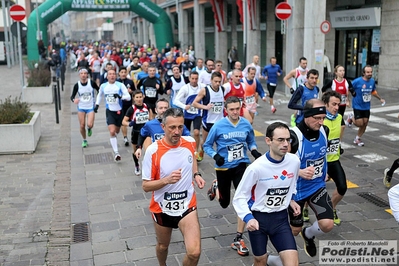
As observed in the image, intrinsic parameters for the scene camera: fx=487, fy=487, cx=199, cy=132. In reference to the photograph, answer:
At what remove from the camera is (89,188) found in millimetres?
8383

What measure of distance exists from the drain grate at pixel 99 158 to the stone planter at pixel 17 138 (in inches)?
53.3

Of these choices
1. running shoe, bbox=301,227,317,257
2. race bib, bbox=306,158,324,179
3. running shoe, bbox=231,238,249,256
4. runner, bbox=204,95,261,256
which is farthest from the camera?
runner, bbox=204,95,261,256

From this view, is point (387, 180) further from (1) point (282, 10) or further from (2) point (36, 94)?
(2) point (36, 94)

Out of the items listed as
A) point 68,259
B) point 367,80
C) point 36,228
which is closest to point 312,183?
point 68,259

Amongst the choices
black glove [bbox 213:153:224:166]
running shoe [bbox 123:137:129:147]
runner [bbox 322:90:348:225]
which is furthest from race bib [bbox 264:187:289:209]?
running shoe [bbox 123:137:129:147]

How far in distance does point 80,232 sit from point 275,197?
323 centimetres

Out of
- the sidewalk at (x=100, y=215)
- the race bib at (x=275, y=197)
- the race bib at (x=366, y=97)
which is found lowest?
the sidewalk at (x=100, y=215)

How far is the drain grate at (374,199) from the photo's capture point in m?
7.12

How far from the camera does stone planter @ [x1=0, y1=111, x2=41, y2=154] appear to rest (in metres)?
10.7

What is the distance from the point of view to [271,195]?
431 cm

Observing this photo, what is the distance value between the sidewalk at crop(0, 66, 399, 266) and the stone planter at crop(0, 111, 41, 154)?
24 cm

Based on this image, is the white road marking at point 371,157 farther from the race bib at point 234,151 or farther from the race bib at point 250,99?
the race bib at point 234,151

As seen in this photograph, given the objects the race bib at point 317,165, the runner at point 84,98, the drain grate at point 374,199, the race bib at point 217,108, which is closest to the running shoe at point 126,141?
the runner at point 84,98

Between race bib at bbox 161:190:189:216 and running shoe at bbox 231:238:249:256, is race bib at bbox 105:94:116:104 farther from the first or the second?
race bib at bbox 161:190:189:216
